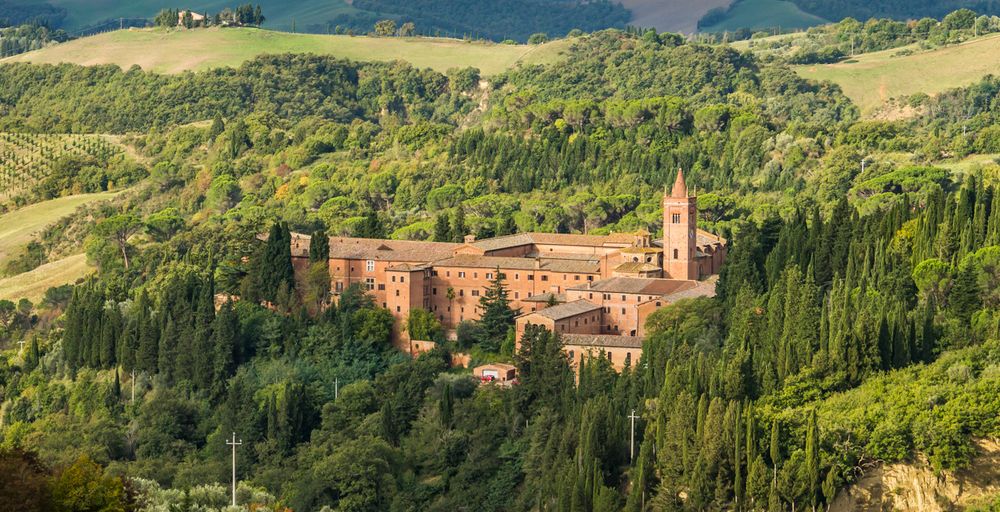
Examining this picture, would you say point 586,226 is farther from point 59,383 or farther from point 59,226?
point 59,226

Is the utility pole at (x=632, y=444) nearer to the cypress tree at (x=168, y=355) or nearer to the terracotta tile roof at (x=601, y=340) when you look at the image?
the terracotta tile roof at (x=601, y=340)

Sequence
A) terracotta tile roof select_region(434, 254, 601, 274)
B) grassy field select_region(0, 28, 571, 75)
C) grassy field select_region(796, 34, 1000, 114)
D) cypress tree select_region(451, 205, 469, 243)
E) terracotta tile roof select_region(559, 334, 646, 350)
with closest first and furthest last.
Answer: terracotta tile roof select_region(559, 334, 646, 350) → terracotta tile roof select_region(434, 254, 601, 274) → cypress tree select_region(451, 205, 469, 243) → grassy field select_region(796, 34, 1000, 114) → grassy field select_region(0, 28, 571, 75)

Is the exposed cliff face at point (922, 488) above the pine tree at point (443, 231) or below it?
below

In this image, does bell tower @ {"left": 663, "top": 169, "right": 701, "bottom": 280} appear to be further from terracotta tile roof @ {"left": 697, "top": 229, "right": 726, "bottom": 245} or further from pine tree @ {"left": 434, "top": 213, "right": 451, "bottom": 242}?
pine tree @ {"left": 434, "top": 213, "right": 451, "bottom": 242}

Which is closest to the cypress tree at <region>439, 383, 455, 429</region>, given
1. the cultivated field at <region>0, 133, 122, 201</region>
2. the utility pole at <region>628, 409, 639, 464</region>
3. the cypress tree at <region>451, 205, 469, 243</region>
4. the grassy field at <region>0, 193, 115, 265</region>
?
the utility pole at <region>628, 409, 639, 464</region>

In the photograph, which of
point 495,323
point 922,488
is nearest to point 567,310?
point 495,323

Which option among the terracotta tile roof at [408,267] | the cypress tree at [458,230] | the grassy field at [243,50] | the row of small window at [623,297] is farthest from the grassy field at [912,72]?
the row of small window at [623,297]
